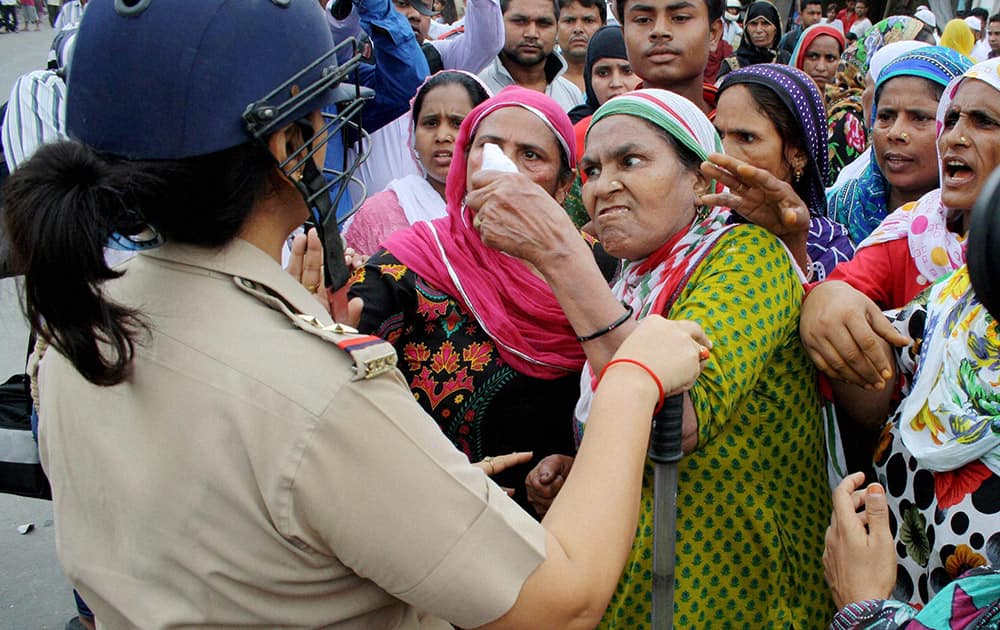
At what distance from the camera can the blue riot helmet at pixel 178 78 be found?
106 centimetres

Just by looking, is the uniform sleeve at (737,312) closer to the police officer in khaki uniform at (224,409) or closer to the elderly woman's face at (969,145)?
the police officer in khaki uniform at (224,409)

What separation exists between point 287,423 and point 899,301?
1.92 m

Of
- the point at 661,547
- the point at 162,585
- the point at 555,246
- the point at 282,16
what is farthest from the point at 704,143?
the point at 162,585

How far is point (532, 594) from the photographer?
109cm

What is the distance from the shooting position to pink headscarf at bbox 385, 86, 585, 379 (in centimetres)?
215

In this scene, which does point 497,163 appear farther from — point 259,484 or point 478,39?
point 478,39

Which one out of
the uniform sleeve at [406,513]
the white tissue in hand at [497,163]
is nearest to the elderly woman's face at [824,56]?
the white tissue in hand at [497,163]

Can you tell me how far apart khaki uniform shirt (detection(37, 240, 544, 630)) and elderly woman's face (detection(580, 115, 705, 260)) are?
39.0 inches

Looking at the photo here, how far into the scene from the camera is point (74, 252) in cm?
100

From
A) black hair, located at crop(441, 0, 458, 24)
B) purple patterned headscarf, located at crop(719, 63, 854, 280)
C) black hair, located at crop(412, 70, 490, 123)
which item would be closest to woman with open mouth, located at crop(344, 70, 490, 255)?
black hair, located at crop(412, 70, 490, 123)

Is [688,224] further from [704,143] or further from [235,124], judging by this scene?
[235,124]

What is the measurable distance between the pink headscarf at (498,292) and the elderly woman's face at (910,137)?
5.35ft

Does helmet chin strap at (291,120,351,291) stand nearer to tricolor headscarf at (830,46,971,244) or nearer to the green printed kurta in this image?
the green printed kurta

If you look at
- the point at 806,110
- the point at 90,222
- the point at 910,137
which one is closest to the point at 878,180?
the point at 910,137
